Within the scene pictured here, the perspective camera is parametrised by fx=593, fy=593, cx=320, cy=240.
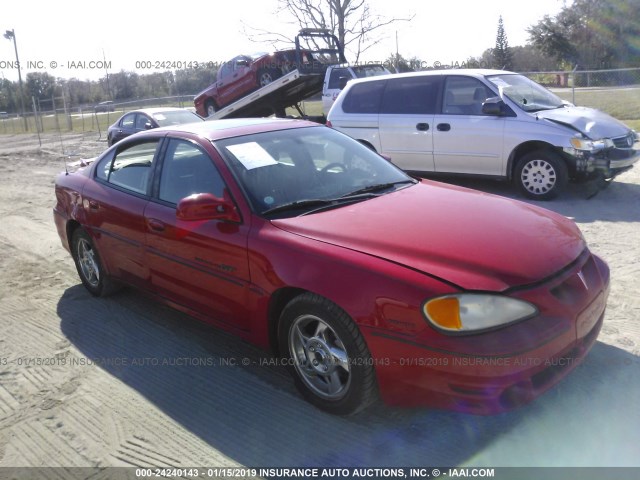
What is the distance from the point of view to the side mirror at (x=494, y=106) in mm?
7953

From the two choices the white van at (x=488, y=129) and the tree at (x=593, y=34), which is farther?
the tree at (x=593, y=34)

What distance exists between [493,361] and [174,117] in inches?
490

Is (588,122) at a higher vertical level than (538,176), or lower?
higher

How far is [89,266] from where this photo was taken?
5.31 m

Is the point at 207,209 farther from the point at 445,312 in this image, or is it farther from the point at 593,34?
the point at 593,34

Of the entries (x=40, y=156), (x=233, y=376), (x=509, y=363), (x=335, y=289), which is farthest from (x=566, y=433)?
(x=40, y=156)

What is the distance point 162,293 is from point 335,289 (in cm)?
182

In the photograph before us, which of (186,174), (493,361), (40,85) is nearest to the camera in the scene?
(493,361)

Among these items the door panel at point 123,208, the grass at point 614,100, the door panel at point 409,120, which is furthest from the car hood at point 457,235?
the grass at point 614,100

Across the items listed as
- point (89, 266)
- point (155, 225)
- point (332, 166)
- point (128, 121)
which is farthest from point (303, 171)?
point (128, 121)

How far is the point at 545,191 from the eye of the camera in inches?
308

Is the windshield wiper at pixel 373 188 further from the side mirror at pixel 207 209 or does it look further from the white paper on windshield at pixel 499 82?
the white paper on windshield at pixel 499 82

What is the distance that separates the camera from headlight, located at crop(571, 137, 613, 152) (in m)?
7.41

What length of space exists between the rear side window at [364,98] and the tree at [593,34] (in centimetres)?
4173
